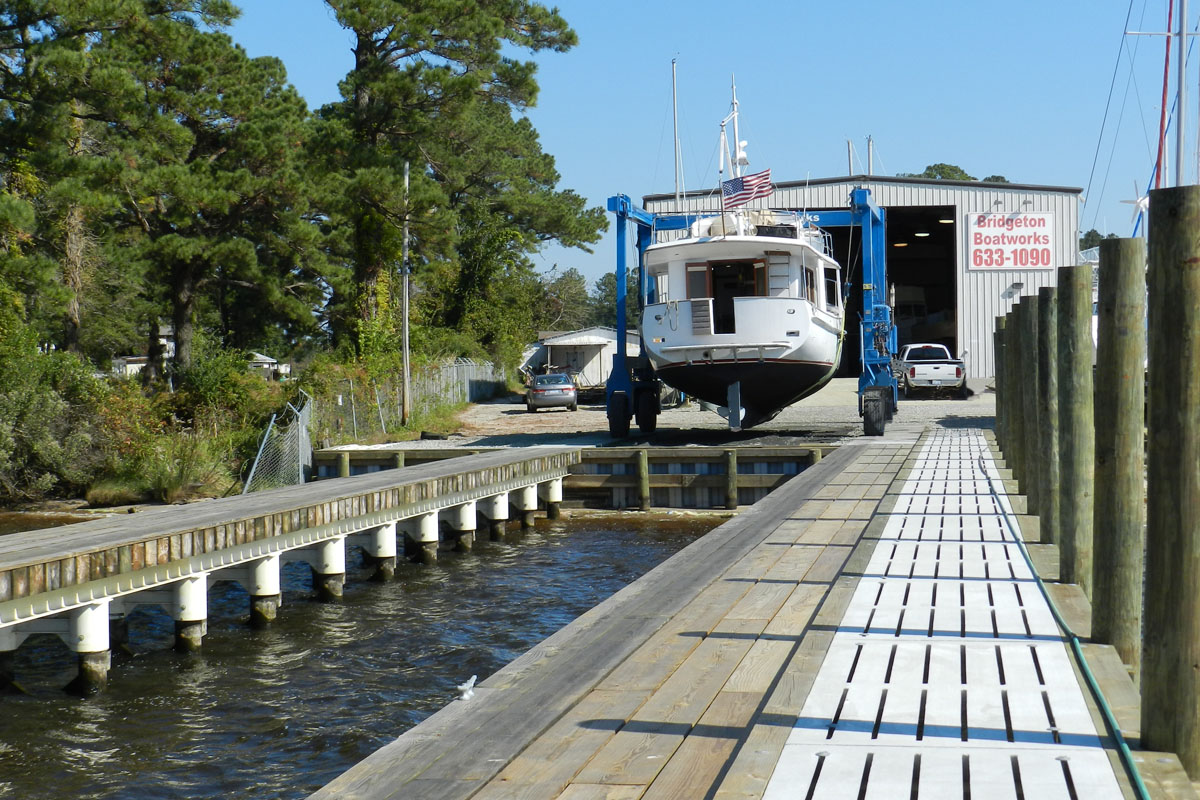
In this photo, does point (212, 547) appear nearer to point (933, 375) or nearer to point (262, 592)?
point (262, 592)

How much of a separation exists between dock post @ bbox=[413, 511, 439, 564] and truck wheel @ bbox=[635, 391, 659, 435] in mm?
Result: 10482

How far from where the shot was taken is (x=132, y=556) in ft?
34.6

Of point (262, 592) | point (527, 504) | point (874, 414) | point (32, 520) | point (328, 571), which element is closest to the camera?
point (262, 592)

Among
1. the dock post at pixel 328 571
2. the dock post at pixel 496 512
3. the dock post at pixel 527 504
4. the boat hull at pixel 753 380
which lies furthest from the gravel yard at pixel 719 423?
the dock post at pixel 328 571

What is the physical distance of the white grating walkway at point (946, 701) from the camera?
4.20m

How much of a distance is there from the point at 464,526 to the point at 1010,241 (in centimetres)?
3111

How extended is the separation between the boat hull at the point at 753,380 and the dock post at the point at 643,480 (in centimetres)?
232

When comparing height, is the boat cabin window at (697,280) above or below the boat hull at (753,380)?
above

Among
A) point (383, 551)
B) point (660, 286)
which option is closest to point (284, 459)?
point (660, 286)

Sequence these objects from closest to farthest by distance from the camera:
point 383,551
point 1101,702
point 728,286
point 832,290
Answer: point 1101,702 < point 383,551 < point 728,286 < point 832,290

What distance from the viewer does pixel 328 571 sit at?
1464cm

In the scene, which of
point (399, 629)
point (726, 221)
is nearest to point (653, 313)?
point (726, 221)

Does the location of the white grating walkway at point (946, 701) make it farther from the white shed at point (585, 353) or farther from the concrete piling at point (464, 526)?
the white shed at point (585, 353)

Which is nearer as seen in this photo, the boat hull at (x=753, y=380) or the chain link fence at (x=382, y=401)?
the boat hull at (x=753, y=380)
